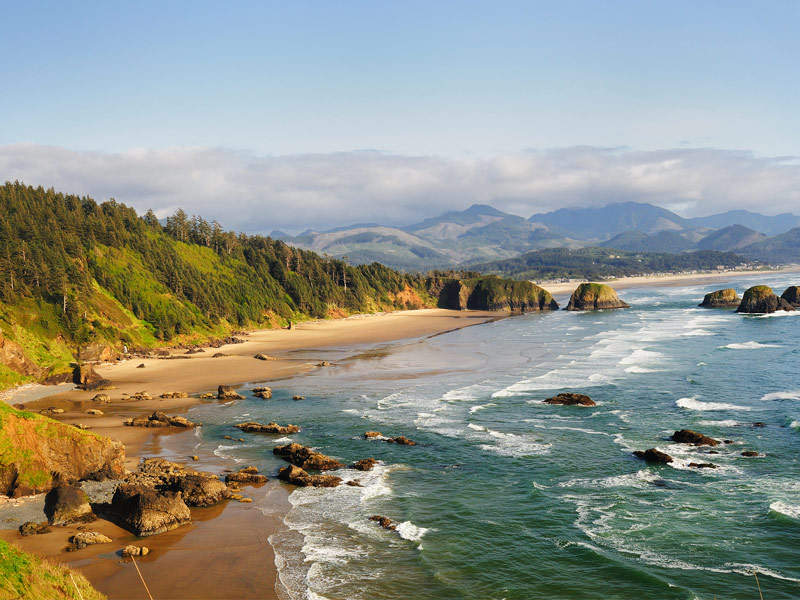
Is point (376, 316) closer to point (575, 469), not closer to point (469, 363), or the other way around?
point (469, 363)

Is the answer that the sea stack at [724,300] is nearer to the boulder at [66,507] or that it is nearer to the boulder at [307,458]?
the boulder at [307,458]

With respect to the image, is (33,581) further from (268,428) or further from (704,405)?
(704,405)

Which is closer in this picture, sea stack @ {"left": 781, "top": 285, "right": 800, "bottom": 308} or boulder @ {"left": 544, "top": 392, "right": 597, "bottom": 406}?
boulder @ {"left": 544, "top": 392, "right": 597, "bottom": 406}

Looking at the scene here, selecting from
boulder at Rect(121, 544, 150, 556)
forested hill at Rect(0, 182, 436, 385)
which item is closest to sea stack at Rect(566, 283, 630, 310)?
forested hill at Rect(0, 182, 436, 385)

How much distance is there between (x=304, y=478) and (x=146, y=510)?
8708 millimetres

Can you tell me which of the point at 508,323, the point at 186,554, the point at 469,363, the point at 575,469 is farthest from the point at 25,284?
the point at 508,323

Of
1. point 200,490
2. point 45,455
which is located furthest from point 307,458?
point 45,455

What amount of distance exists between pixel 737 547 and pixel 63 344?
72050 mm

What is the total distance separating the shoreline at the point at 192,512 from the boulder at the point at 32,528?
1.09 ft

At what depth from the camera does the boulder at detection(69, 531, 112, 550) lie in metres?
24.4

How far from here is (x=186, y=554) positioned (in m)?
23.8

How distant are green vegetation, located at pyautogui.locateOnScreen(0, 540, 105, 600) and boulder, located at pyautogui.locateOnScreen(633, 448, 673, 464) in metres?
29.6

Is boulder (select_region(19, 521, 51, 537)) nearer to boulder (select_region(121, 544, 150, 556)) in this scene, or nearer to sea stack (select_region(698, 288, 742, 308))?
boulder (select_region(121, 544, 150, 556))

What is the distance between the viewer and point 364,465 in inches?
1379
